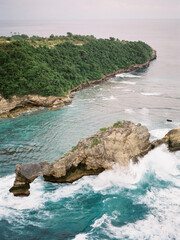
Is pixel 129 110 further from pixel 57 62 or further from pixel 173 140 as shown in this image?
pixel 57 62

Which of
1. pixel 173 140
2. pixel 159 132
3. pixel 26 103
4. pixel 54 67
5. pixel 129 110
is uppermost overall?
pixel 54 67

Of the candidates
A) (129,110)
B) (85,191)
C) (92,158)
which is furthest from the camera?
(129,110)

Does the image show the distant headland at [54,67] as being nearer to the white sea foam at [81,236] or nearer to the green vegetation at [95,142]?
the green vegetation at [95,142]

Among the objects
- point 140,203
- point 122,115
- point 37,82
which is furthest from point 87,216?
point 37,82

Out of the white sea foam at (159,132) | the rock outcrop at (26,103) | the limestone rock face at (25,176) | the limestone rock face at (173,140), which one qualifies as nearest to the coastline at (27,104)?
the rock outcrop at (26,103)

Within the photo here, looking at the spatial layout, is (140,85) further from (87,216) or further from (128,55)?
(87,216)

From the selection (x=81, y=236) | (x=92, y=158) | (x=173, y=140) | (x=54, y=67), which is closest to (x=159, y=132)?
(x=173, y=140)

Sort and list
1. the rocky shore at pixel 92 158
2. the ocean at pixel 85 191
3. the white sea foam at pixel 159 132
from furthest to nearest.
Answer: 1. the white sea foam at pixel 159 132
2. the rocky shore at pixel 92 158
3. the ocean at pixel 85 191
